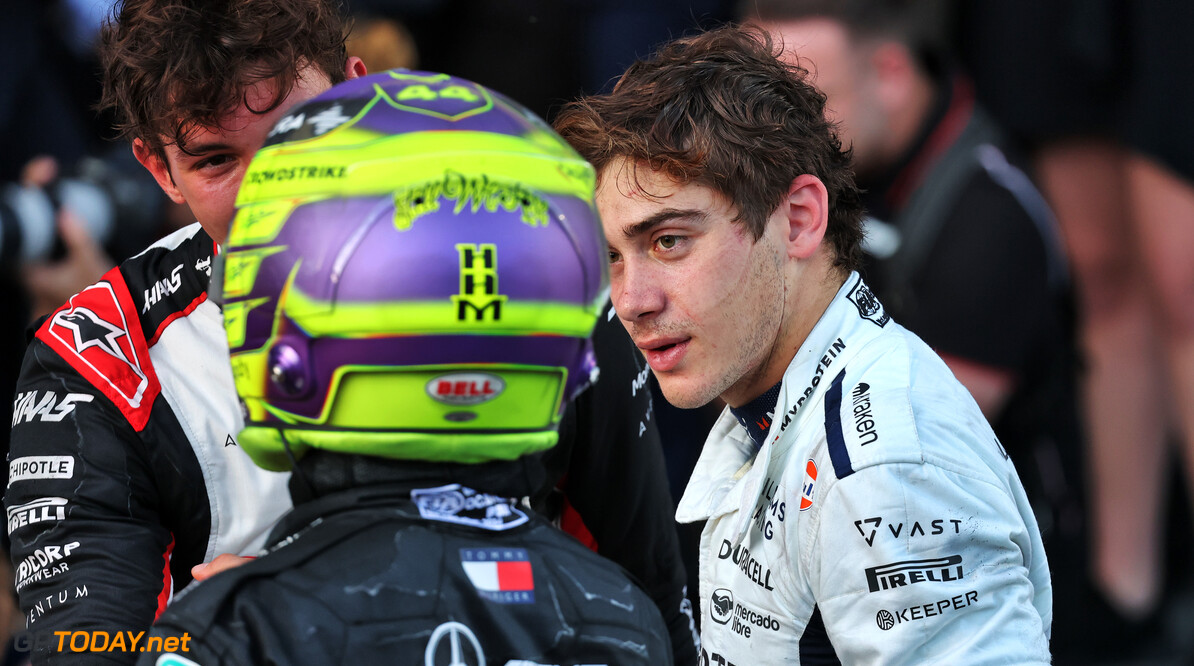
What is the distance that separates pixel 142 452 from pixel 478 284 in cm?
104

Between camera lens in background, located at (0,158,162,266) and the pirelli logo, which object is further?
camera lens in background, located at (0,158,162,266)

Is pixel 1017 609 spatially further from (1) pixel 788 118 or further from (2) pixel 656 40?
(2) pixel 656 40

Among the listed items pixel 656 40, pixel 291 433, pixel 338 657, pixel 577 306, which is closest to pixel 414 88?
pixel 577 306

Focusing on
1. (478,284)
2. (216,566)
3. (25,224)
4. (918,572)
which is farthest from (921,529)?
(25,224)

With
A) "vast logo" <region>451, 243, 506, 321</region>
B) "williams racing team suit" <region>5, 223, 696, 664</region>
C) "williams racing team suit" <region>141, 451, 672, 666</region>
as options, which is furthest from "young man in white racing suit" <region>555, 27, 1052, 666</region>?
"vast logo" <region>451, 243, 506, 321</region>

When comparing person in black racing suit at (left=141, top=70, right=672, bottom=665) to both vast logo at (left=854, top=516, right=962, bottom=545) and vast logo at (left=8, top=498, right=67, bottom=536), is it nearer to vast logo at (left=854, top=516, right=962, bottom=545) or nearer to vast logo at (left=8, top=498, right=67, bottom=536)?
vast logo at (left=854, top=516, right=962, bottom=545)

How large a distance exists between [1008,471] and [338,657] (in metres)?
Answer: 1.18

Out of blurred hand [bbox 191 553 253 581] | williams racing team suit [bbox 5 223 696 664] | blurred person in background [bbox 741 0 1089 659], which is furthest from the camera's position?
blurred person in background [bbox 741 0 1089 659]

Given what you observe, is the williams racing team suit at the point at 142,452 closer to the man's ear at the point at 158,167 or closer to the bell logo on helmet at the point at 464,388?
the man's ear at the point at 158,167

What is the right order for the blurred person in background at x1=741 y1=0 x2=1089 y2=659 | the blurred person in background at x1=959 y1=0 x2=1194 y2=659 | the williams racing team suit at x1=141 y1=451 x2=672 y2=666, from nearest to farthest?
1. the williams racing team suit at x1=141 y1=451 x2=672 y2=666
2. the blurred person in background at x1=741 y1=0 x2=1089 y2=659
3. the blurred person in background at x1=959 y1=0 x2=1194 y2=659

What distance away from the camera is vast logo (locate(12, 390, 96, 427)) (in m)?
2.26

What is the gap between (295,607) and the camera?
142cm

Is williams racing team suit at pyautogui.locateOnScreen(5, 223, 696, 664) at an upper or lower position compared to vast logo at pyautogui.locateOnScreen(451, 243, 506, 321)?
lower

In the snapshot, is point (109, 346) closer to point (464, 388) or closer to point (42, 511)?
point (42, 511)
